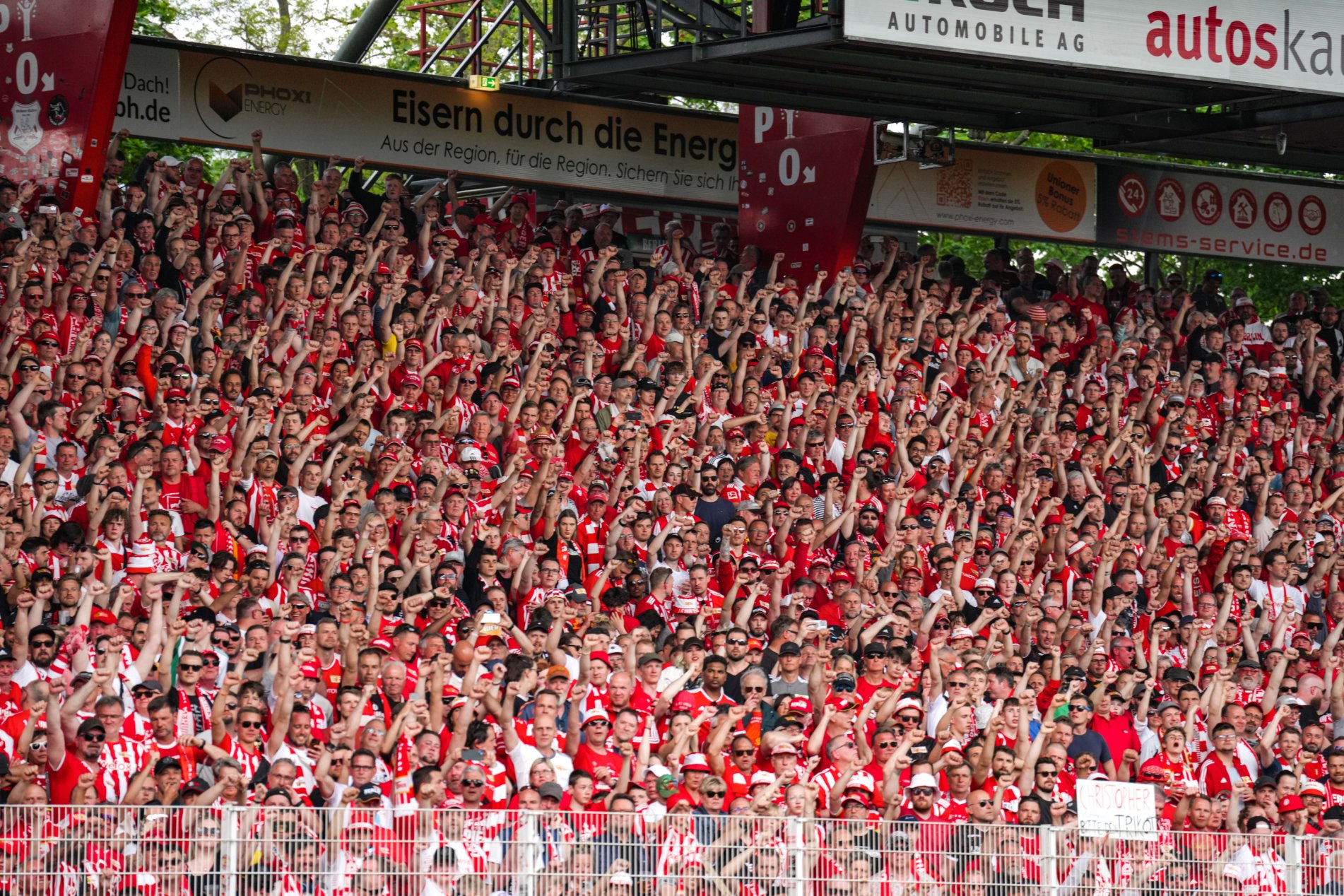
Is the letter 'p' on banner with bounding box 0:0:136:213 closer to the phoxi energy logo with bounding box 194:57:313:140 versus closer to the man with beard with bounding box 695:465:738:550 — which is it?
the phoxi energy logo with bounding box 194:57:313:140

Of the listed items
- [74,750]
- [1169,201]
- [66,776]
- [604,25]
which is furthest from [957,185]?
[66,776]

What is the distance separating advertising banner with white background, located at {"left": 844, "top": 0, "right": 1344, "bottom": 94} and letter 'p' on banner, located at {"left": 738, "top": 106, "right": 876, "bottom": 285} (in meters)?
4.96

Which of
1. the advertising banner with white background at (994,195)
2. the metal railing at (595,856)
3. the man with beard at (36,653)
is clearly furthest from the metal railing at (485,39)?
the metal railing at (595,856)

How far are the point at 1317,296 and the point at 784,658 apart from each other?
485 inches

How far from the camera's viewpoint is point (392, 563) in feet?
46.5

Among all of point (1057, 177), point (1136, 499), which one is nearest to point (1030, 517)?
point (1136, 499)

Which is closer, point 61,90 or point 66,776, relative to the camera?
point 66,776

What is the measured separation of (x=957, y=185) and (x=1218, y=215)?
12.3 feet

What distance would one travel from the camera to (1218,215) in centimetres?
2561

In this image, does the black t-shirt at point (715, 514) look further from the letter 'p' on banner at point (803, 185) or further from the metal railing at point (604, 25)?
the letter 'p' on banner at point (803, 185)

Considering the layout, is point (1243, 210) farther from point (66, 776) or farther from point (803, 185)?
point (66, 776)

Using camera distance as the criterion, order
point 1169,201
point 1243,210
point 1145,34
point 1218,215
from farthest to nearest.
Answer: point 1243,210
point 1218,215
point 1169,201
point 1145,34

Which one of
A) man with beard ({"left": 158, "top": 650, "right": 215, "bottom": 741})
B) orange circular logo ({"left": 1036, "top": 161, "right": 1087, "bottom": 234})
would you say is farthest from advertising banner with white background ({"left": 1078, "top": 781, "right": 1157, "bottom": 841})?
orange circular logo ({"left": 1036, "top": 161, "right": 1087, "bottom": 234})

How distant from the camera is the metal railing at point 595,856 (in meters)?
9.01
